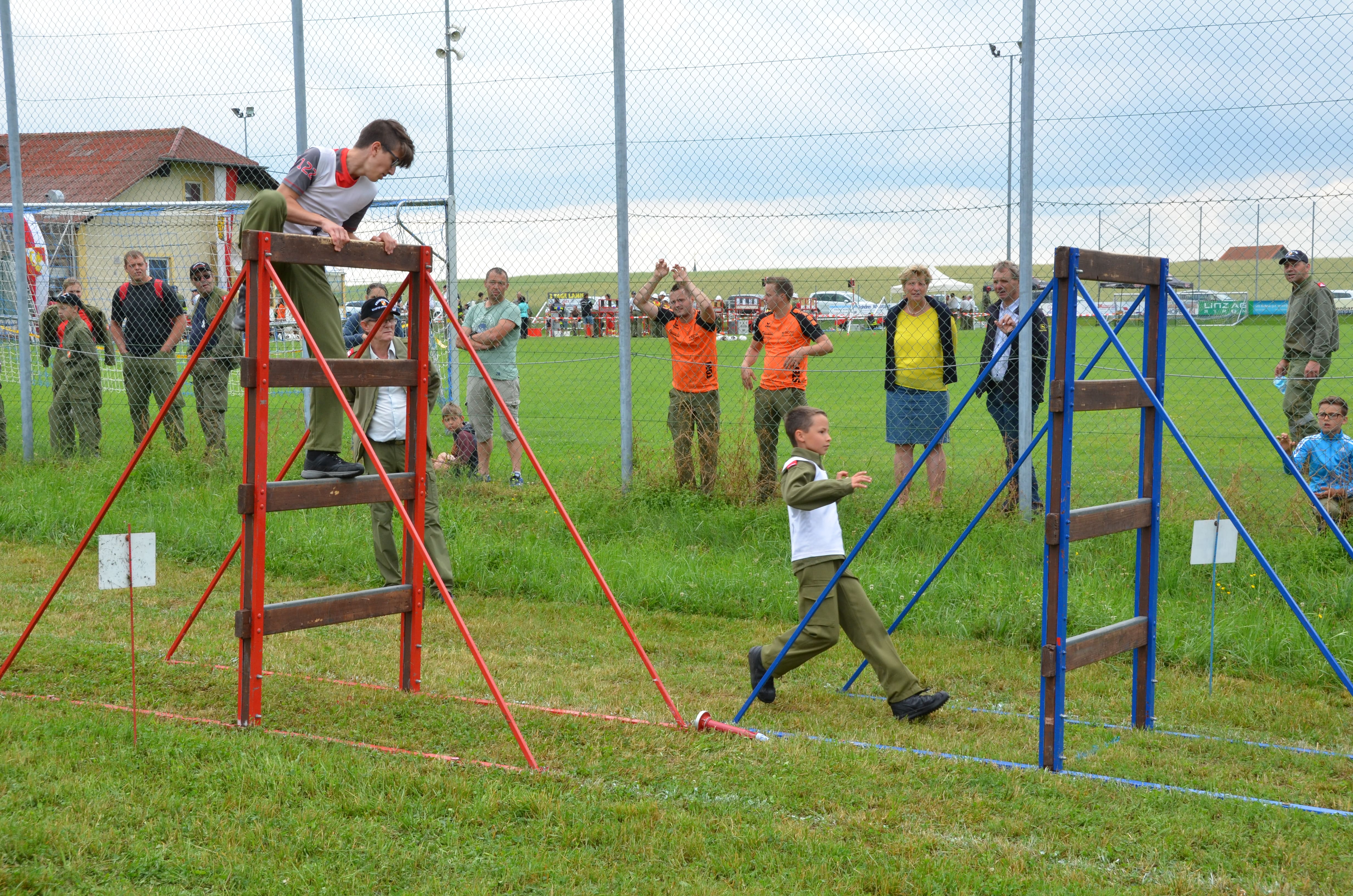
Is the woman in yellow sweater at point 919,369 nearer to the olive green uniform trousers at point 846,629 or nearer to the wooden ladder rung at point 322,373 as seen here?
the olive green uniform trousers at point 846,629

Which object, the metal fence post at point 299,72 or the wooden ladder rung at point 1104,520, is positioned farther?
the metal fence post at point 299,72

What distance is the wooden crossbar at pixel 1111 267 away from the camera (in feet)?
16.1

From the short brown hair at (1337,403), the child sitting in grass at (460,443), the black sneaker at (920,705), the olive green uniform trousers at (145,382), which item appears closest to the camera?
the black sneaker at (920,705)

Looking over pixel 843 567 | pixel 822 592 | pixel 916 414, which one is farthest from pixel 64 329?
pixel 843 567

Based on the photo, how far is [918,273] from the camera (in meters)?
8.81

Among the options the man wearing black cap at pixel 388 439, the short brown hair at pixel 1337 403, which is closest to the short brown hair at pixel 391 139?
the man wearing black cap at pixel 388 439

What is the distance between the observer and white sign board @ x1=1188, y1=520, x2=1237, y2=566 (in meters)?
5.93

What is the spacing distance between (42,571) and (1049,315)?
7.69 m

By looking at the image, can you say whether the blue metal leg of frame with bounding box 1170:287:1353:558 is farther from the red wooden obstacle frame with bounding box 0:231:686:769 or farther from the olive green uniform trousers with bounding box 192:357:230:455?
the olive green uniform trousers with bounding box 192:357:230:455

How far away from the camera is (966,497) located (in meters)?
8.66

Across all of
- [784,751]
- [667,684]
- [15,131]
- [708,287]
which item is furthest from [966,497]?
[15,131]

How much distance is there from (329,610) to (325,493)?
55cm

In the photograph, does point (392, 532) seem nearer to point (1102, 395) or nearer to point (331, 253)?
point (331, 253)

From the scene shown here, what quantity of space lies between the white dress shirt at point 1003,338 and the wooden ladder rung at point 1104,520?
132 inches
